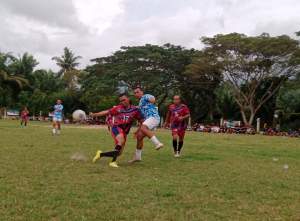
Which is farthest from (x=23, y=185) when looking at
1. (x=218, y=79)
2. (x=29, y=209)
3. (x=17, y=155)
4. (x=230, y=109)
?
(x=230, y=109)

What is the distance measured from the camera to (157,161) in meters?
11.3

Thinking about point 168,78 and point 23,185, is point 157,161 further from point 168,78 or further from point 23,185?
point 168,78

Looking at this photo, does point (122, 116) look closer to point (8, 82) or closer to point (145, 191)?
point (145, 191)

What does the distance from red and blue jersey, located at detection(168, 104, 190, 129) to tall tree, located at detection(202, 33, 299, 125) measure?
33.5 m

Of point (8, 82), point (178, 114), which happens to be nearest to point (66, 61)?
point (8, 82)

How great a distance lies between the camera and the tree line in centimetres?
4638

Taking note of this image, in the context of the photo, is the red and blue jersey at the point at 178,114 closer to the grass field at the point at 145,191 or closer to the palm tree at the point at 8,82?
the grass field at the point at 145,191

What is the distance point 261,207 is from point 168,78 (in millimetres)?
52409

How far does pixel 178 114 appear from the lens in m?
13.2

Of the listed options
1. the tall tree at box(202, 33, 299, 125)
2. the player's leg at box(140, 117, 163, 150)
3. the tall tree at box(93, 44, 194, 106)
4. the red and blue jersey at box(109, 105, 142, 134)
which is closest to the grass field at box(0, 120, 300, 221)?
the player's leg at box(140, 117, 163, 150)

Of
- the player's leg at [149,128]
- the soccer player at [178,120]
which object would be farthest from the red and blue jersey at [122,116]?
the soccer player at [178,120]

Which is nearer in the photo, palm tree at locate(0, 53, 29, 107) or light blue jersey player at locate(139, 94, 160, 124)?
light blue jersey player at locate(139, 94, 160, 124)

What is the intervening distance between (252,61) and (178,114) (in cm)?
3382

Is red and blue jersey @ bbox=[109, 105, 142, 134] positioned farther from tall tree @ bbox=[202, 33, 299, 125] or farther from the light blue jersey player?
tall tree @ bbox=[202, 33, 299, 125]
